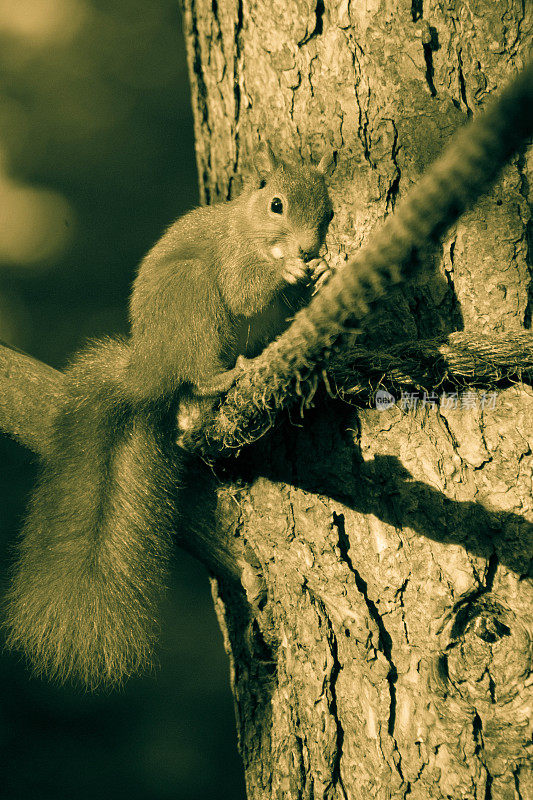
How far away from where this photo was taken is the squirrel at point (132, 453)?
3.90 ft

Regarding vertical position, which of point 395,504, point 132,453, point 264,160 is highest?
point 264,160

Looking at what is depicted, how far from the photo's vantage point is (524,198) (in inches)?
43.3

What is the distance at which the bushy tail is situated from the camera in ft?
3.87

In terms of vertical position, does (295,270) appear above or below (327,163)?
below

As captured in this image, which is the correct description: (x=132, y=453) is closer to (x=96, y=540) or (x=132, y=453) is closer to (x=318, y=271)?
(x=96, y=540)

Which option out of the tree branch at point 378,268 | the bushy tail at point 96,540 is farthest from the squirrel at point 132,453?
the tree branch at point 378,268

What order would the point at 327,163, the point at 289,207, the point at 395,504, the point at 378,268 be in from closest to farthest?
the point at 378,268 < the point at 395,504 < the point at 327,163 < the point at 289,207

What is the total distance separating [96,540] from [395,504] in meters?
0.57

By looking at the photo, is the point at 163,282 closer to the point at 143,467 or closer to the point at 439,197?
the point at 143,467

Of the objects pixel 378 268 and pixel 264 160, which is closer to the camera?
pixel 378 268

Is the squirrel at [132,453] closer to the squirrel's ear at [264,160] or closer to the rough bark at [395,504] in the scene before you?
the squirrel's ear at [264,160]

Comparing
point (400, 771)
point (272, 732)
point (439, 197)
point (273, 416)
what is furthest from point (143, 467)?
point (439, 197)

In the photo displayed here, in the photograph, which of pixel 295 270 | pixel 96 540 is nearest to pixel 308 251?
pixel 295 270

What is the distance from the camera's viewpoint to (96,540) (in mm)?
1238
